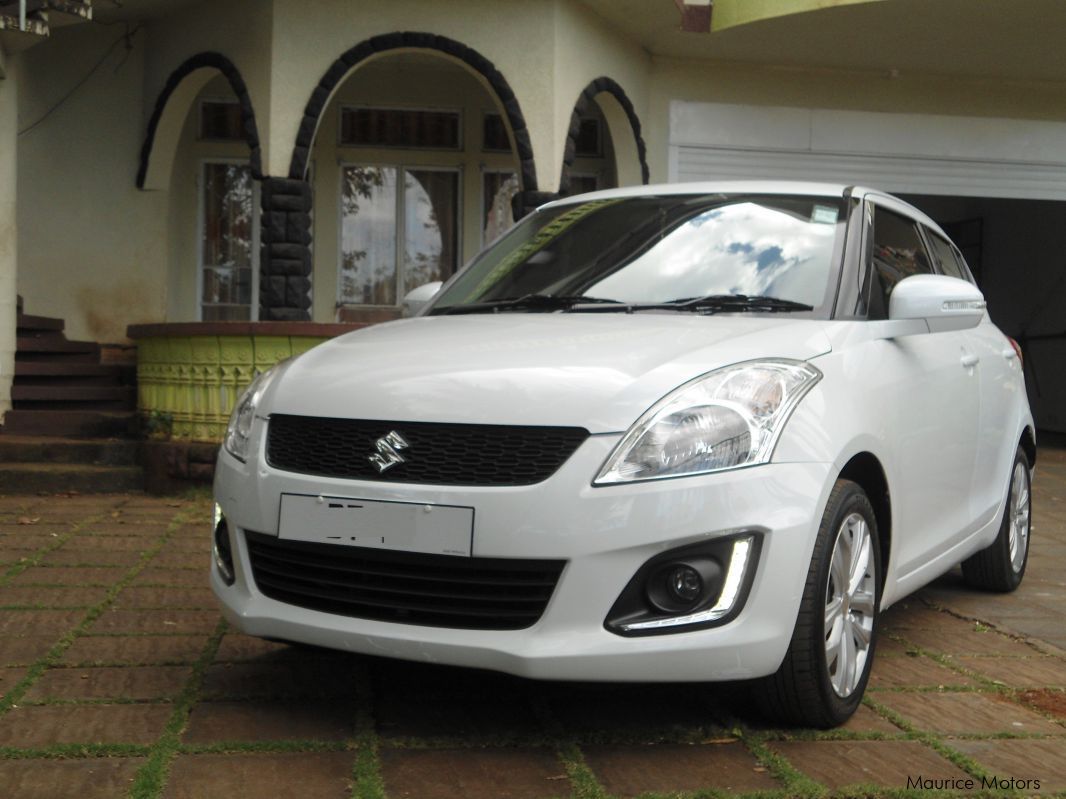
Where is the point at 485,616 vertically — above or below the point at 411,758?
above

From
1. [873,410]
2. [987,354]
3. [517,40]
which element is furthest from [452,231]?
[873,410]

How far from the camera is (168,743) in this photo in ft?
10.9

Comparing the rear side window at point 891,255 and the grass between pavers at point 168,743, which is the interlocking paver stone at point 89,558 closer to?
the grass between pavers at point 168,743

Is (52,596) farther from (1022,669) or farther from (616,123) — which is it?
(616,123)

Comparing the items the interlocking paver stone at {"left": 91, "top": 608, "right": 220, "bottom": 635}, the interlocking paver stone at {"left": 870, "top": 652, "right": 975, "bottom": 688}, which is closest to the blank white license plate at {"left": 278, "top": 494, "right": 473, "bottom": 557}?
the interlocking paver stone at {"left": 91, "top": 608, "right": 220, "bottom": 635}

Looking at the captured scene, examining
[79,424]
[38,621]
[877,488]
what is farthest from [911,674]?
[79,424]

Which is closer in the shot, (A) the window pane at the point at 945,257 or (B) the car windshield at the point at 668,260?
(B) the car windshield at the point at 668,260

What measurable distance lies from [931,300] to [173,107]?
918cm

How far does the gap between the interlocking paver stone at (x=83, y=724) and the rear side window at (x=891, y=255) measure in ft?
8.16

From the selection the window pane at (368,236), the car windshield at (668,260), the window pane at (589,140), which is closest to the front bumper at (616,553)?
the car windshield at (668,260)

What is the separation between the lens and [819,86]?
512 inches

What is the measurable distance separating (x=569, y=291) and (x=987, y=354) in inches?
73.4

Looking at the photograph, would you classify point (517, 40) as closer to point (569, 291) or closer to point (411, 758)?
point (569, 291)

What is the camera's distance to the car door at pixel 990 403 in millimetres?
4973
